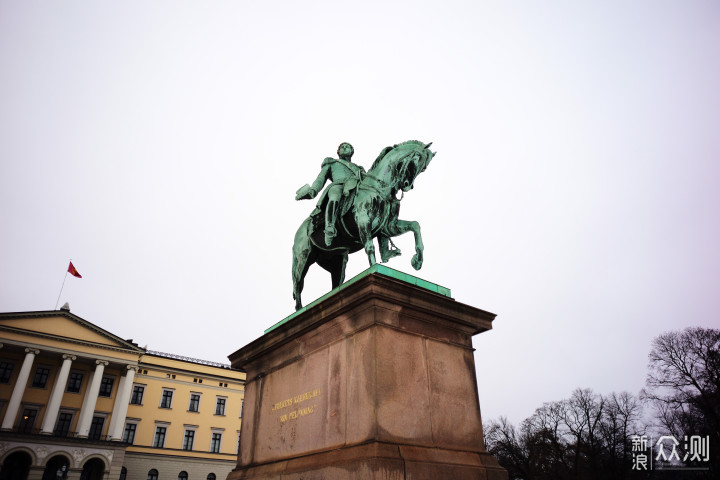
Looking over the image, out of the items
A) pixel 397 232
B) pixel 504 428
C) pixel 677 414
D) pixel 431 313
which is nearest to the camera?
pixel 431 313

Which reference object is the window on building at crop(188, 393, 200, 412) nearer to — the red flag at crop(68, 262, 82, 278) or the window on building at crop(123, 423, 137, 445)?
the window on building at crop(123, 423, 137, 445)

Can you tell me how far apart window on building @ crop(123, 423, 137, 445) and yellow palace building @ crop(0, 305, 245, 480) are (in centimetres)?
9

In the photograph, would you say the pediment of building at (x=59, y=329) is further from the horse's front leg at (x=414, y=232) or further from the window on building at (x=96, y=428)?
the horse's front leg at (x=414, y=232)

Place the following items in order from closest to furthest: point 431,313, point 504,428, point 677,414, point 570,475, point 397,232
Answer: point 431,313
point 397,232
point 677,414
point 570,475
point 504,428

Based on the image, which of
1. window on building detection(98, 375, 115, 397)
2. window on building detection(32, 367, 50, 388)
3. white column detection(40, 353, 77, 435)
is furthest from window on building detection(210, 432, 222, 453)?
window on building detection(32, 367, 50, 388)

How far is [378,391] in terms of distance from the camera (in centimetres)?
488

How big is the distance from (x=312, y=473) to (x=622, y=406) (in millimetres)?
55215

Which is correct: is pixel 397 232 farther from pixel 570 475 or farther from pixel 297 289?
pixel 570 475

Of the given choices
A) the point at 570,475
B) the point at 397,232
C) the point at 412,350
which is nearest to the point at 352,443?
the point at 412,350

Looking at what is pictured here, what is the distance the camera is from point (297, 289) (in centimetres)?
830

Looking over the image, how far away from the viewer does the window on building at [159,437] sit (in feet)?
163

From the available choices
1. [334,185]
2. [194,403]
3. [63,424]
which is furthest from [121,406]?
[334,185]

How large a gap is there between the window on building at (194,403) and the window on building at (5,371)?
1725 cm

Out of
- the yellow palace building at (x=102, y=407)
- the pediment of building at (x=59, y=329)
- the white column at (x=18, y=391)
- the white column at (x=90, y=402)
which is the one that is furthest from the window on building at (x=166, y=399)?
the white column at (x=18, y=391)
